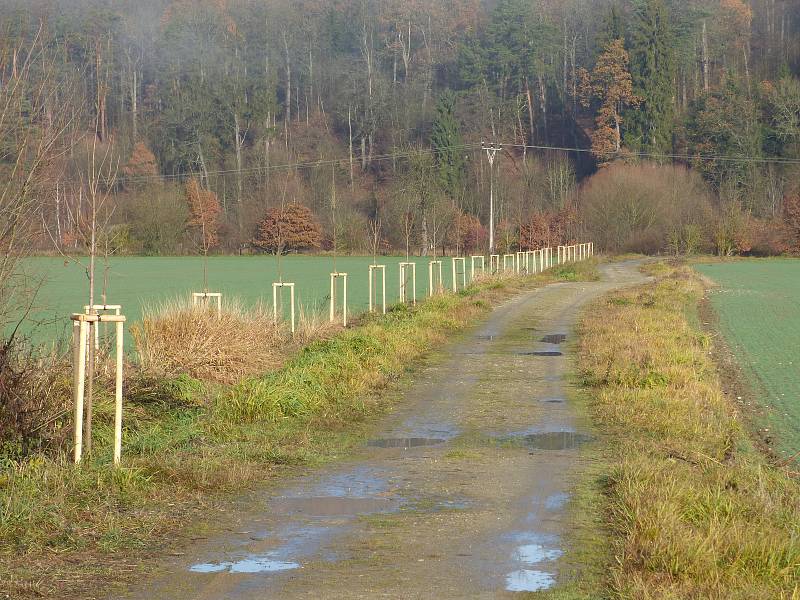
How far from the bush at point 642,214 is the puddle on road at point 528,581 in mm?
79777

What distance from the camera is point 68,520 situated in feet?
25.9

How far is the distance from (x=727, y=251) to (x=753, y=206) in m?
13.5

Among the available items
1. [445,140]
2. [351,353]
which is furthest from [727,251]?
[351,353]

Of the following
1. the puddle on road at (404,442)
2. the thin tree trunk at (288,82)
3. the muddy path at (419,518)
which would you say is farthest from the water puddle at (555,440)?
the thin tree trunk at (288,82)

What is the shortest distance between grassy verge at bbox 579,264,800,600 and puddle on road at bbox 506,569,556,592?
0.30 m

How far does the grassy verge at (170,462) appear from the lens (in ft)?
23.8

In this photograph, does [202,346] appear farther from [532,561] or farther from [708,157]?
[708,157]

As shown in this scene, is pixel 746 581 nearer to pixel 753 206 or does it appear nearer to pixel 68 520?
pixel 68 520

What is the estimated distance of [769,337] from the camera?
83.1ft

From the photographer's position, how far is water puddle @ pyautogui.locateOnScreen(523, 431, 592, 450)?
11508 mm

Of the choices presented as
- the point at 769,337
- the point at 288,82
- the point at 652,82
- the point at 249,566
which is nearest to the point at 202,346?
the point at 249,566

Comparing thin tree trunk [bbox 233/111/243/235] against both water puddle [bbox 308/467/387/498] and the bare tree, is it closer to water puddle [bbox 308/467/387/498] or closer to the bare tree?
the bare tree

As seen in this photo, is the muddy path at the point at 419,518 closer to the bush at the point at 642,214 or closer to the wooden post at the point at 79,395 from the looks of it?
the wooden post at the point at 79,395

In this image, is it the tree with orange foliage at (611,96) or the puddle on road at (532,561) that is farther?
the tree with orange foliage at (611,96)
